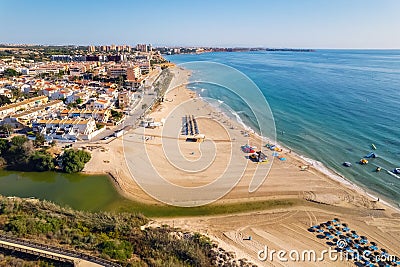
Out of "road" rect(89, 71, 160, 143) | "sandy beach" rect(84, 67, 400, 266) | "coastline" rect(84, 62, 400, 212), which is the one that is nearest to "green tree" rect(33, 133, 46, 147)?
"road" rect(89, 71, 160, 143)

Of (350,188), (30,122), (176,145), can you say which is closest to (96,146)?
(176,145)

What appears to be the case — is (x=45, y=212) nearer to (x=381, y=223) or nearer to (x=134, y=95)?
(x=381, y=223)

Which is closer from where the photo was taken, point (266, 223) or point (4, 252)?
point (4, 252)

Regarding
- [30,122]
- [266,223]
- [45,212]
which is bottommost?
[266,223]

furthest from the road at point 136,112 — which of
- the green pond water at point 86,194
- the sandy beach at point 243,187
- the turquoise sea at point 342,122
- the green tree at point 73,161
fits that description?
the turquoise sea at point 342,122

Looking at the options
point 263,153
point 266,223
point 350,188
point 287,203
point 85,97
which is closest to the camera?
point 266,223
